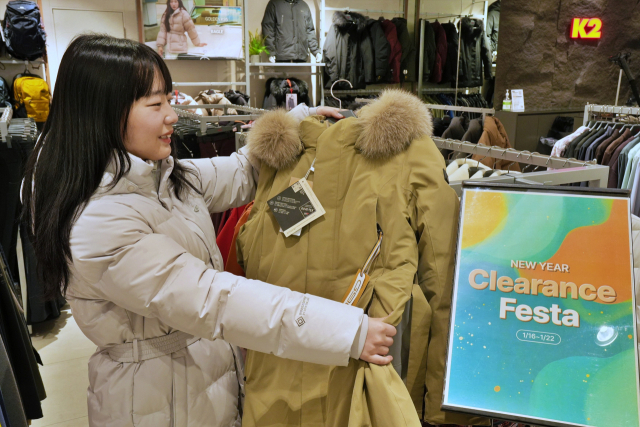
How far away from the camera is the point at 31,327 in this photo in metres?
3.13

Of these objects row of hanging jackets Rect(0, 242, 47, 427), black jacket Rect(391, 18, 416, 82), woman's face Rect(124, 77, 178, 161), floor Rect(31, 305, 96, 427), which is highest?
black jacket Rect(391, 18, 416, 82)

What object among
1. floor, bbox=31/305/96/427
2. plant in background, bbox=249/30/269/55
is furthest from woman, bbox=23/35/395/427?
plant in background, bbox=249/30/269/55

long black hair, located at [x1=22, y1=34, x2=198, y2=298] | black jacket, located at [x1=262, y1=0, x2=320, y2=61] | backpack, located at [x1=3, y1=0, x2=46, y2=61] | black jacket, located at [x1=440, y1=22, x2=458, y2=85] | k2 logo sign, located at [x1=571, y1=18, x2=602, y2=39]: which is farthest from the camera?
black jacket, located at [x1=440, y1=22, x2=458, y2=85]

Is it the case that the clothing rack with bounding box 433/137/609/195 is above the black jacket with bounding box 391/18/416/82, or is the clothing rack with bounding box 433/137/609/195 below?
below

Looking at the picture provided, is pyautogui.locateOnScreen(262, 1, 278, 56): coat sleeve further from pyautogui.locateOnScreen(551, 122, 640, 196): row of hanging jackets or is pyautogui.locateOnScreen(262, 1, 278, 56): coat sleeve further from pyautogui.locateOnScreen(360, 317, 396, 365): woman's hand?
pyautogui.locateOnScreen(360, 317, 396, 365): woman's hand

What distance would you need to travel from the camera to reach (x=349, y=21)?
6.64m

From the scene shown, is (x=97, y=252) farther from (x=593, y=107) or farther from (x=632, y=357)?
(x=593, y=107)

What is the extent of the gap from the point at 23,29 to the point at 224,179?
5.08 m

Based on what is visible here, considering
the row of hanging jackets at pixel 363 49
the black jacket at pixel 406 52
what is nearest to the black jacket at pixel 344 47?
the row of hanging jackets at pixel 363 49

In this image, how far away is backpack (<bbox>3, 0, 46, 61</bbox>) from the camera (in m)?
5.30

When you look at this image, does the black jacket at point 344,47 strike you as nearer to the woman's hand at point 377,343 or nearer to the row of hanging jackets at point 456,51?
the row of hanging jackets at point 456,51

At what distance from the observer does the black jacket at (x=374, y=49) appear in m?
6.81

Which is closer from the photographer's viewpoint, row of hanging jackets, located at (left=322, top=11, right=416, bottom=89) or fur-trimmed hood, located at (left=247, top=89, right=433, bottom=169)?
fur-trimmed hood, located at (left=247, top=89, right=433, bottom=169)

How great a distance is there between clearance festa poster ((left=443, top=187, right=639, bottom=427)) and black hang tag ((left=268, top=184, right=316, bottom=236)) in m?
0.38
